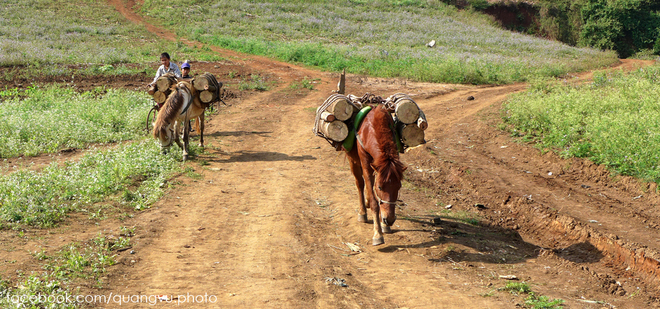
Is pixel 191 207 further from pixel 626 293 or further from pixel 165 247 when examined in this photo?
pixel 626 293

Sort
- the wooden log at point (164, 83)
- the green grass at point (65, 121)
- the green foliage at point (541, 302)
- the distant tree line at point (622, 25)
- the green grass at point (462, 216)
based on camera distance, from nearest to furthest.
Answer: the green foliage at point (541, 302)
the green grass at point (462, 216)
the wooden log at point (164, 83)
the green grass at point (65, 121)
the distant tree line at point (622, 25)

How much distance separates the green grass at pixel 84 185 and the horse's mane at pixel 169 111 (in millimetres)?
842

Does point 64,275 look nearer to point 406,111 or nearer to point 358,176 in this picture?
point 358,176

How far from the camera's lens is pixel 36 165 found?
9750 mm

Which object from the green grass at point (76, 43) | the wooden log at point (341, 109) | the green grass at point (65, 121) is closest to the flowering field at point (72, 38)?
the green grass at point (76, 43)

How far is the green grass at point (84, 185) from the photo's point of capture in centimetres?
669

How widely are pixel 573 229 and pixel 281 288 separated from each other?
5027 millimetres

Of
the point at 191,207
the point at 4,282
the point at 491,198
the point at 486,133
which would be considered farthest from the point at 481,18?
the point at 4,282

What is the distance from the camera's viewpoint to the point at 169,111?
30.3 ft

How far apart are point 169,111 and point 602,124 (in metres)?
9.44

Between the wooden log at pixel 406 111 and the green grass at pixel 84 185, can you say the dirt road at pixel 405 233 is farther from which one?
the wooden log at pixel 406 111

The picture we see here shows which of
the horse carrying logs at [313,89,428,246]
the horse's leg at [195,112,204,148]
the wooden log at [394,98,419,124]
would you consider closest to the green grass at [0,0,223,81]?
the horse's leg at [195,112,204,148]

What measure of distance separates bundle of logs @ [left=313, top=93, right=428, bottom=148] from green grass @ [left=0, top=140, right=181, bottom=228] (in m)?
3.31

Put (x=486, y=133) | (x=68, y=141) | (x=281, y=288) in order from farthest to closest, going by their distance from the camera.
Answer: (x=486, y=133)
(x=68, y=141)
(x=281, y=288)
